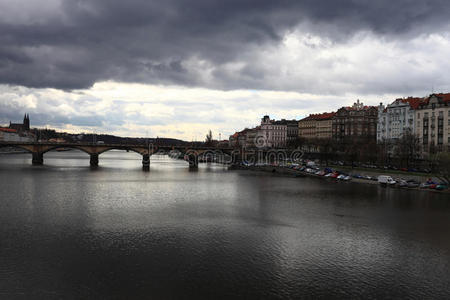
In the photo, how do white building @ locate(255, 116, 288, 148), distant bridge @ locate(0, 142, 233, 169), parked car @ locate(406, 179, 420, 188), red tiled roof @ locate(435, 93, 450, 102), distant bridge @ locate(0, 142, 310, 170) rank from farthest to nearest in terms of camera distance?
white building @ locate(255, 116, 288, 148) → distant bridge @ locate(0, 142, 310, 170) → distant bridge @ locate(0, 142, 233, 169) → red tiled roof @ locate(435, 93, 450, 102) → parked car @ locate(406, 179, 420, 188)

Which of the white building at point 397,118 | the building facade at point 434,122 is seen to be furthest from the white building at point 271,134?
the building facade at point 434,122

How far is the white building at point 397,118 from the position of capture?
10375 centimetres

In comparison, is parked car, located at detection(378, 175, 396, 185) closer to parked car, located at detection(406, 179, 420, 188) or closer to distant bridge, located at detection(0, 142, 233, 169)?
parked car, located at detection(406, 179, 420, 188)

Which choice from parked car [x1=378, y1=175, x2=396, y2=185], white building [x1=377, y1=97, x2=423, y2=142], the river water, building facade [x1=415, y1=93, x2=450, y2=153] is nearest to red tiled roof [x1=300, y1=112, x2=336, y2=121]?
white building [x1=377, y1=97, x2=423, y2=142]

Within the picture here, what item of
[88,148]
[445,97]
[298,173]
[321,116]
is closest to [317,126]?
[321,116]

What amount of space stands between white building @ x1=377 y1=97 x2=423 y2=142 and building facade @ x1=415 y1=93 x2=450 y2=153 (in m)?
2.70

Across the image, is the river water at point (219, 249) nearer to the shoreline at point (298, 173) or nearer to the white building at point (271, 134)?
the shoreline at point (298, 173)

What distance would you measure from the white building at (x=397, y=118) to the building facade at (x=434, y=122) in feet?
8.86

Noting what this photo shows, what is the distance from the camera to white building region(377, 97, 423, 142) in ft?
340

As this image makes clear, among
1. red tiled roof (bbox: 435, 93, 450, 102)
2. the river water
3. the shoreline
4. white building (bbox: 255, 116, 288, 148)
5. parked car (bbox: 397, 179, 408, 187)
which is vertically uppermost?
red tiled roof (bbox: 435, 93, 450, 102)

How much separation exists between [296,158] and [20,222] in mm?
112841

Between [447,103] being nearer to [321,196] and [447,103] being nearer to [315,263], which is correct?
[321,196]

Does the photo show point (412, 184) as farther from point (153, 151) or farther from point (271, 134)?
point (271, 134)

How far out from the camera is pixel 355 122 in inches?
5600
